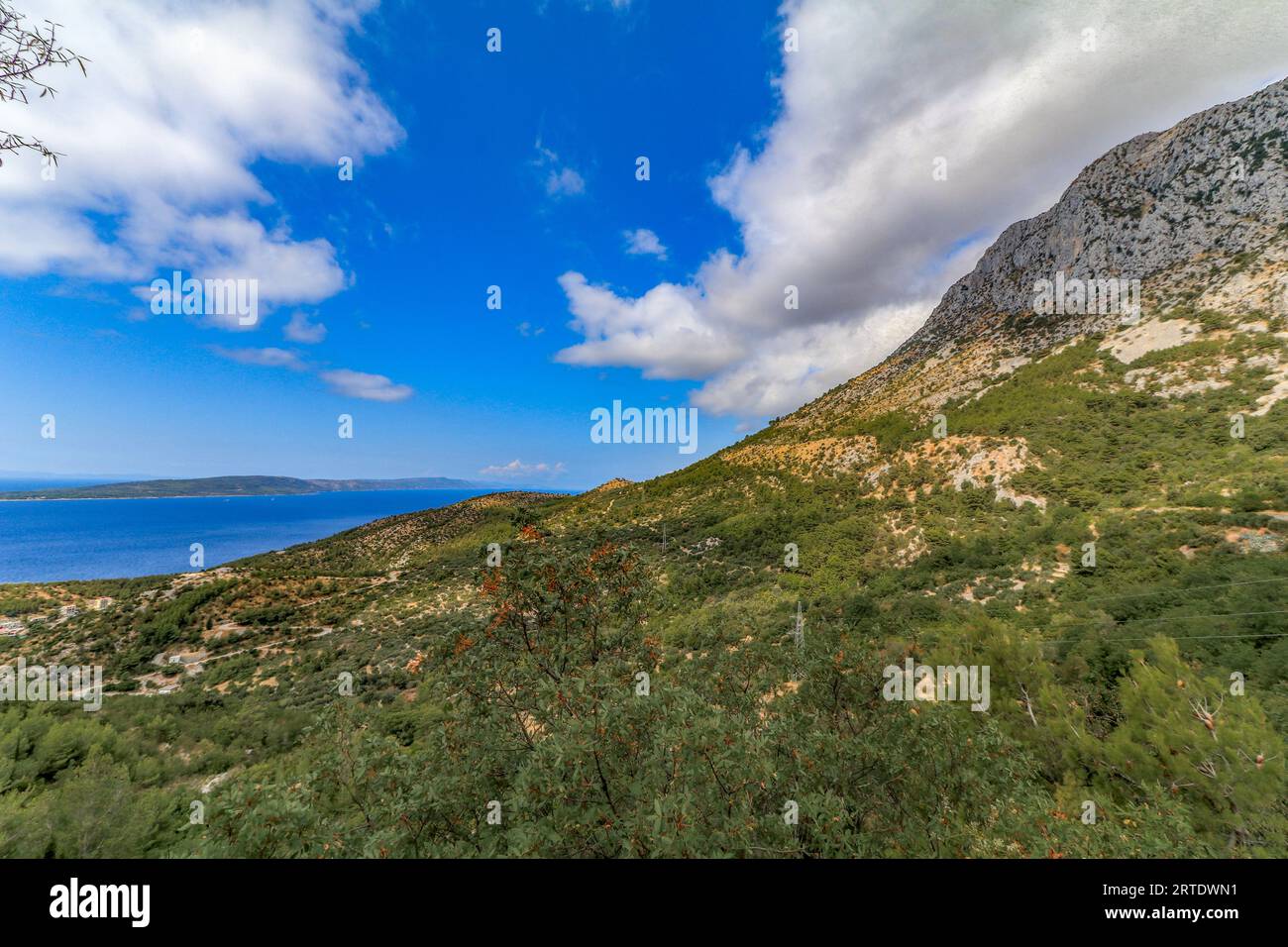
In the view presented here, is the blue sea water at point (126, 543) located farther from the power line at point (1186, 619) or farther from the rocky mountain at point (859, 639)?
the power line at point (1186, 619)

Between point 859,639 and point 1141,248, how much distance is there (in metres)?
72.0

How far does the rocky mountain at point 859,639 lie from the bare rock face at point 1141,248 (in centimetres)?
39

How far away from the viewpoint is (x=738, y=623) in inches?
1121

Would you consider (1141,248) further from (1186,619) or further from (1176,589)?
(1186,619)

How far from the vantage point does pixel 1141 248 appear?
51688mm

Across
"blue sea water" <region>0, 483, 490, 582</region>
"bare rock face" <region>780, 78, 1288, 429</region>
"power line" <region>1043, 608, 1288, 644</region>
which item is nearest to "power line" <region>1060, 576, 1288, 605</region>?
"power line" <region>1043, 608, 1288, 644</region>

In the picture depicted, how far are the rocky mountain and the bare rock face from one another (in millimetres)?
395

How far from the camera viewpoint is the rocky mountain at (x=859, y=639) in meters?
6.36

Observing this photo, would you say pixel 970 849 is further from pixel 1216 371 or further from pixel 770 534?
pixel 1216 371

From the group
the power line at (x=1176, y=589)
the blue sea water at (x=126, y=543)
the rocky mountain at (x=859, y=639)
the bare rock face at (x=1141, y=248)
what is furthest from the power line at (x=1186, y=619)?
the blue sea water at (x=126, y=543)

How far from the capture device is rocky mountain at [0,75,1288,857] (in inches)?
250

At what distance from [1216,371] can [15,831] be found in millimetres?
71870
